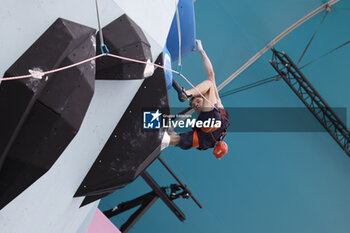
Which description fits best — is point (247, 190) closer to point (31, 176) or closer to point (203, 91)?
point (203, 91)

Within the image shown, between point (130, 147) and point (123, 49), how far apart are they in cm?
67

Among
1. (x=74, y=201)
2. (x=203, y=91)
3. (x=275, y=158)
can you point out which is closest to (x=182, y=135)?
(x=203, y=91)

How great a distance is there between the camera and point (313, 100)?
7289 millimetres

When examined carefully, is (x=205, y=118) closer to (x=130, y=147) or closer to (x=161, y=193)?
(x=130, y=147)

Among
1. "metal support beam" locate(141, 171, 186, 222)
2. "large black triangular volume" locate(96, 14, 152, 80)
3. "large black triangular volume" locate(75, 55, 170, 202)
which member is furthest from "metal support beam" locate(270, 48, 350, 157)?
"large black triangular volume" locate(96, 14, 152, 80)

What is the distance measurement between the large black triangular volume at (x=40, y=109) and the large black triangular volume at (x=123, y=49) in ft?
0.87

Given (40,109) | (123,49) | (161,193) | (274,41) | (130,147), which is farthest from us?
(274,41)

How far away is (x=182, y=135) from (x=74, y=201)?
1.25 meters

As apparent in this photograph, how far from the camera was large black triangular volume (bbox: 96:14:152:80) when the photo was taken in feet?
6.82

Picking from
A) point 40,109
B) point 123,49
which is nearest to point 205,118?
point 123,49

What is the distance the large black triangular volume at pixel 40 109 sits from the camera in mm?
1624

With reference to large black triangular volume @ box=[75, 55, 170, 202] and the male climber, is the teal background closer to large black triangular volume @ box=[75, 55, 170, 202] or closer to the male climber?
the male climber

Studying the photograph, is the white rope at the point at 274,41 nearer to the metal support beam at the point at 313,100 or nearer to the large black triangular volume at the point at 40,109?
the metal support beam at the point at 313,100

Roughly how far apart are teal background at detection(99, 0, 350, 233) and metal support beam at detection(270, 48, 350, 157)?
0.66 ft
